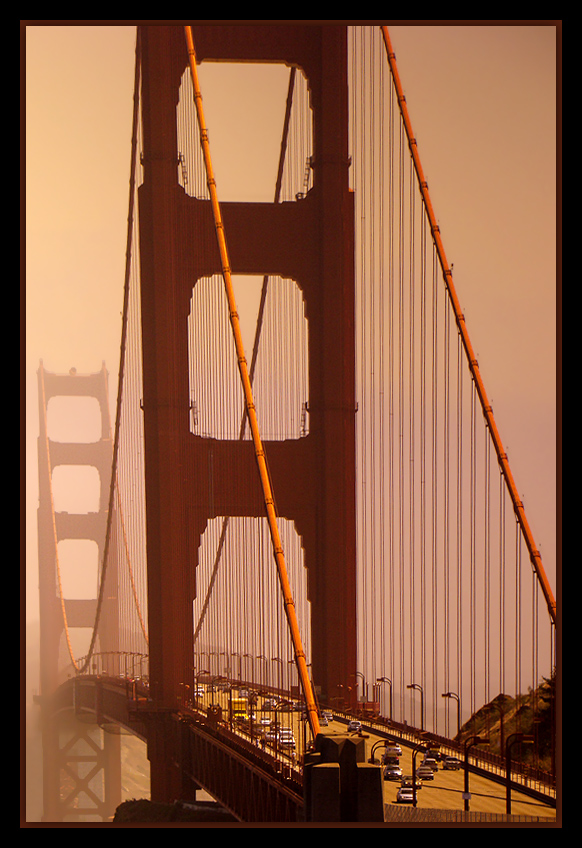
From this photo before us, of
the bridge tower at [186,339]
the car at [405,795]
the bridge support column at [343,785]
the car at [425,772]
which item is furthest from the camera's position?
the bridge tower at [186,339]

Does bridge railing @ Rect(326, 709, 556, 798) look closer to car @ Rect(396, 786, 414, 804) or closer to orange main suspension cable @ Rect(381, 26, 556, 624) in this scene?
car @ Rect(396, 786, 414, 804)

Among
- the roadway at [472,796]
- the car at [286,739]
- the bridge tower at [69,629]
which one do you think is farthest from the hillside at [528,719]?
the bridge tower at [69,629]

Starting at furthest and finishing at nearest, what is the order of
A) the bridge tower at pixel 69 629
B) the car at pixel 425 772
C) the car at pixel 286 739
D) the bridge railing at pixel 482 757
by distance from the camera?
the bridge tower at pixel 69 629 < the car at pixel 286 739 < the car at pixel 425 772 < the bridge railing at pixel 482 757

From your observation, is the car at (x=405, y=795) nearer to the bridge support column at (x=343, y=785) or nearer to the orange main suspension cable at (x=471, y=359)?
the bridge support column at (x=343, y=785)

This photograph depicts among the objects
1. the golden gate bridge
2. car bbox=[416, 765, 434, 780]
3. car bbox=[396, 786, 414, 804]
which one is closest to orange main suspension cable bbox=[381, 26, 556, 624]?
the golden gate bridge

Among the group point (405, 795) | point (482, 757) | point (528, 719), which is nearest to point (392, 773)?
point (482, 757)

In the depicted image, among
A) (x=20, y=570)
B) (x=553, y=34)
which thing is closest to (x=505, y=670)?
(x=20, y=570)
